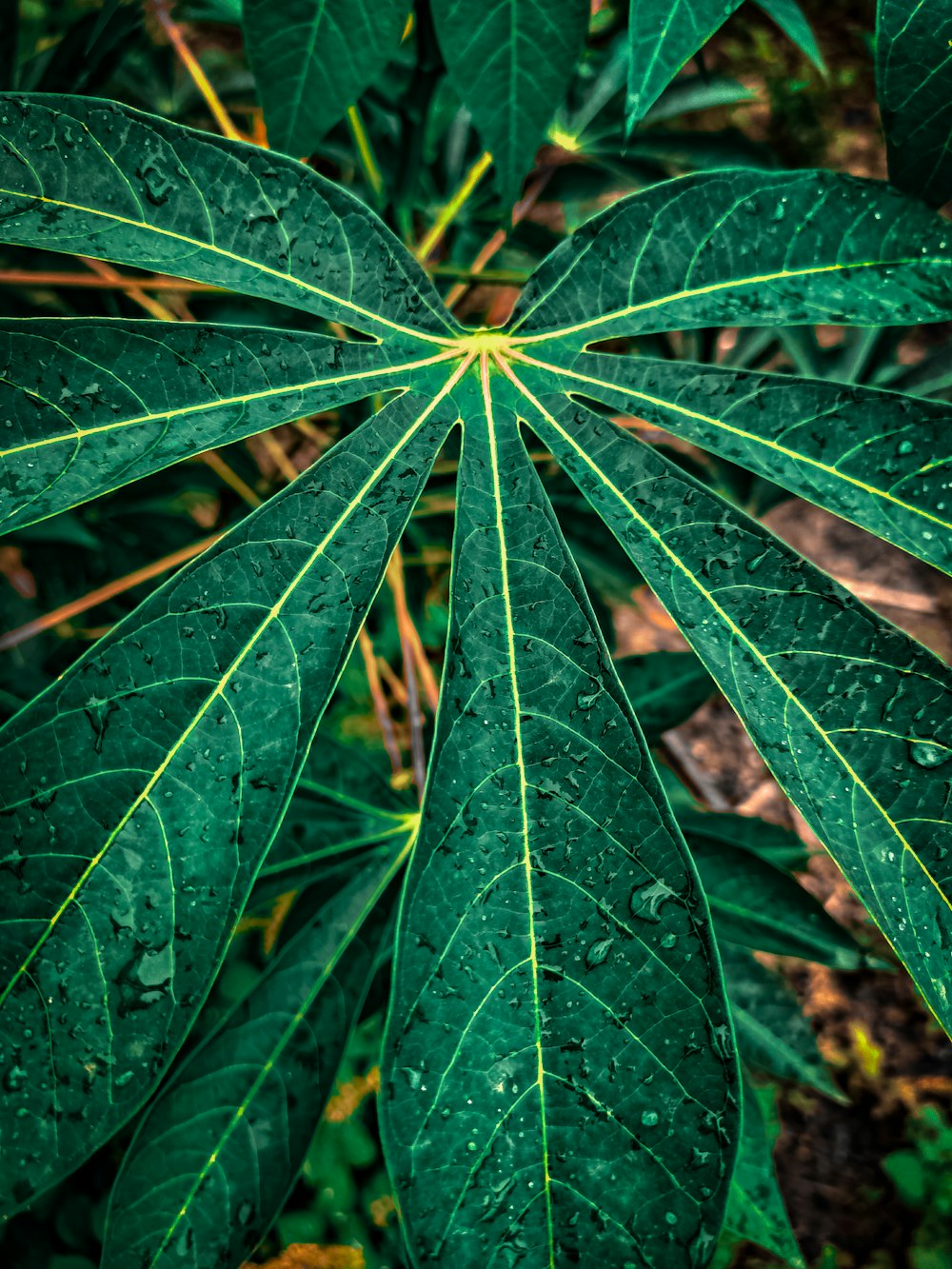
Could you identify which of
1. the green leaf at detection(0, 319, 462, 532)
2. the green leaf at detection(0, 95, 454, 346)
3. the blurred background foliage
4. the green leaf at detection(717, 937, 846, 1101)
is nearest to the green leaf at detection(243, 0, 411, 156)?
the green leaf at detection(0, 95, 454, 346)

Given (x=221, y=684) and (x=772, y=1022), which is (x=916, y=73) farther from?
(x=772, y=1022)

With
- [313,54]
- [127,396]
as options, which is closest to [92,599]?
[127,396]

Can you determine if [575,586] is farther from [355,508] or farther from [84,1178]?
[84,1178]

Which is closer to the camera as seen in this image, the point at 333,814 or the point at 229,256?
the point at 229,256

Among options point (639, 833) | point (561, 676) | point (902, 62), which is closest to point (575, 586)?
point (561, 676)

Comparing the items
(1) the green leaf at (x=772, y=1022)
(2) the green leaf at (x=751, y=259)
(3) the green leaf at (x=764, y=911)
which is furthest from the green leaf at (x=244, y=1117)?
(2) the green leaf at (x=751, y=259)

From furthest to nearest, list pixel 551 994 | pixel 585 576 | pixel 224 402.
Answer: pixel 585 576, pixel 224 402, pixel 551 994

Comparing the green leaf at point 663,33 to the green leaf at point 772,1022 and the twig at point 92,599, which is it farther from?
the green leaf at point 772,1022
